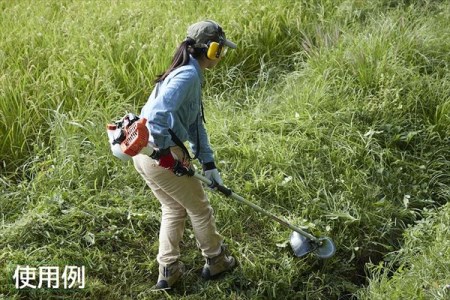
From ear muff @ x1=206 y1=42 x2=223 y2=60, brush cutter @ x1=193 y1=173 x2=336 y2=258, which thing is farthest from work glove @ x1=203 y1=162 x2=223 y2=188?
ear muff @ x1=206 y1=42 x2=223 y2=60

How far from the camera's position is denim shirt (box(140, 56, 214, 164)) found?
11.1ft

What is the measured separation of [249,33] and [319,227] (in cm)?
232

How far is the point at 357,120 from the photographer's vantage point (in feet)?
17.1

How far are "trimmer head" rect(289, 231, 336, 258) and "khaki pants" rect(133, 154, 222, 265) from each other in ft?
1.75

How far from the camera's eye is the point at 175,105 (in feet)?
11.1

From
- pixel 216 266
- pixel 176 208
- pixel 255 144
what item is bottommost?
pixel 216 266

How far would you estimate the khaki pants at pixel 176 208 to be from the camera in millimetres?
3643

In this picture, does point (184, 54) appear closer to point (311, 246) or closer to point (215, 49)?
point (215, 49)

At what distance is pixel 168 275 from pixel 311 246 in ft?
3.21

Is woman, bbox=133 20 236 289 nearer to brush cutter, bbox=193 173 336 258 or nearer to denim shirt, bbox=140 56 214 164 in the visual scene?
denim shirt, bbox=140 56 214 164

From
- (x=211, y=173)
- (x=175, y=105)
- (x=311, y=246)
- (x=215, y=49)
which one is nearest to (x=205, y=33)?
(x=215, y=49)

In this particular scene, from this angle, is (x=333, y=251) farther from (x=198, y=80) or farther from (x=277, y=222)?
(x=198, y=80)

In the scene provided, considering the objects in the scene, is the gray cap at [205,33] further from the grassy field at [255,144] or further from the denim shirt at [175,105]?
the grassy field at [255,144]

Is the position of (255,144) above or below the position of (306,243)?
above
